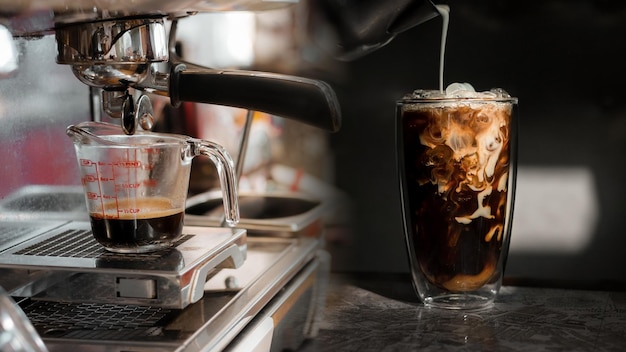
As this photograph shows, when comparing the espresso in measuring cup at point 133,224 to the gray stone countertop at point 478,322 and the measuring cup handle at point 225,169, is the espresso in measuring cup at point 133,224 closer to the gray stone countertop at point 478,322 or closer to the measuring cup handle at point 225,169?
the measuring cup handle at point 225,169

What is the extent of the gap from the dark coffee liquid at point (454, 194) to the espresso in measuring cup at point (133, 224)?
0.25 m

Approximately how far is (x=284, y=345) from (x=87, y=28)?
0.32 meters

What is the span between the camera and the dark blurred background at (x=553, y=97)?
0.90 meters

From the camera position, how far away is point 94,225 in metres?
0.72

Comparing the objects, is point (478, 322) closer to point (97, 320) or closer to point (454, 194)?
point (454, 194)

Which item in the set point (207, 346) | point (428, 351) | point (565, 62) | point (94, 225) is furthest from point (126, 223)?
point (565, 62)

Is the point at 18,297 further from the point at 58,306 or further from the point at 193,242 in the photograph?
the point at 193,242

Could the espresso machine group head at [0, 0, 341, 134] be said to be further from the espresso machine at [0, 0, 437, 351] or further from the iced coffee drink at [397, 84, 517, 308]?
the iced coffee drink at [397, 84, 517, 308]

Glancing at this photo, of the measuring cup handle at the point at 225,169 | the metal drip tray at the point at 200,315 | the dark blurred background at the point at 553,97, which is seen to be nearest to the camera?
the metal drip tray at the point at 200,315

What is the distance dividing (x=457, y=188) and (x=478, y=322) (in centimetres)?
13

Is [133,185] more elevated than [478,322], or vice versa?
[133,185]

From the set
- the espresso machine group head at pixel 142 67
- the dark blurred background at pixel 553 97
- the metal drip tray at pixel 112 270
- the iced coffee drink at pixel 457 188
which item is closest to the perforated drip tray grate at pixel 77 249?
the metal drip tray at pixel 112 270

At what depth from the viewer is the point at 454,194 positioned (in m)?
0.78

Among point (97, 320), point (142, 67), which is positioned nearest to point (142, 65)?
point (142, 67)
